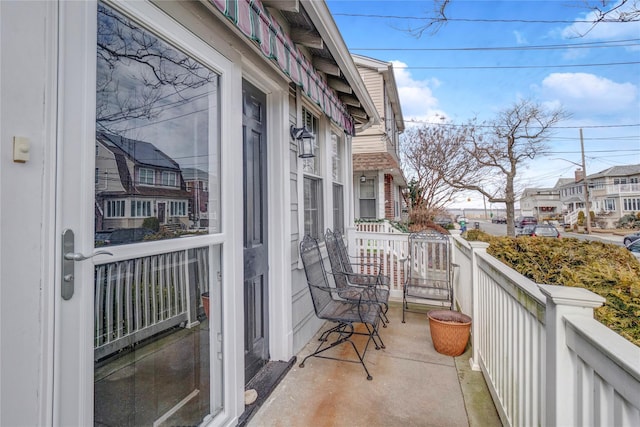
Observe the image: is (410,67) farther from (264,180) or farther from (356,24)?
(264,180)

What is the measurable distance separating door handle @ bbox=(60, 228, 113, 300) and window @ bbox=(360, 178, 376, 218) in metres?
9.30

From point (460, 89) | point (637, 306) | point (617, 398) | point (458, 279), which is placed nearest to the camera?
point (617, 398)

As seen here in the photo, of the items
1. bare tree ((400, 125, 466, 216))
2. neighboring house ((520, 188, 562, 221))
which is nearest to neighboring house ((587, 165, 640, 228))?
neighboring house ((520, 188, 562, 221))

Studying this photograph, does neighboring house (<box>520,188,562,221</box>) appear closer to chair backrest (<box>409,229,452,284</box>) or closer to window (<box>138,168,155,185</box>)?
chair backrest (<box>409,229,452,284</box>)

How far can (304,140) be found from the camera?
2871mm

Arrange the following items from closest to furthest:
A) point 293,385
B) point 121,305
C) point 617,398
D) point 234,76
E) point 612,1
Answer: point 617,398, point 121,305, point 234,76, point 612,1, point 293,385

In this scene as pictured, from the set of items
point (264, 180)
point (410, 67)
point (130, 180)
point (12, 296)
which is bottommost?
point (12, 296)

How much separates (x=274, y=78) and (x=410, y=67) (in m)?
9.93

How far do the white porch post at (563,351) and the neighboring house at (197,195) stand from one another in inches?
63.3

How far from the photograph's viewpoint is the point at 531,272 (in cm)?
265

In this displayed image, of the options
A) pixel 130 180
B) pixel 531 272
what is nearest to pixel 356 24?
pixel 531 272

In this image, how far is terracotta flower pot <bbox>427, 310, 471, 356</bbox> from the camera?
2766 mm

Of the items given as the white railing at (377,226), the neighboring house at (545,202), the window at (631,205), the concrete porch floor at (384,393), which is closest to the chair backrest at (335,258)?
the concrete porch floor at (384,393)

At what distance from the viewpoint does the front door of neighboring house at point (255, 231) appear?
2311 millimetres
